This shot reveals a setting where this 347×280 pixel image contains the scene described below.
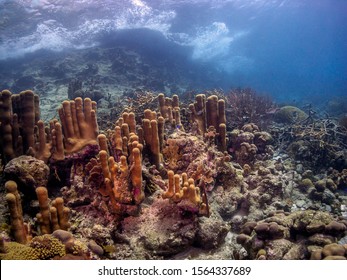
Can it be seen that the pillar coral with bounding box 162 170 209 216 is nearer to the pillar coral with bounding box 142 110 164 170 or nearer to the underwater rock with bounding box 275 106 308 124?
the pillar coral with bounding box 142 110 164 170

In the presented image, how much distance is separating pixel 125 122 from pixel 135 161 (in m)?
1.36

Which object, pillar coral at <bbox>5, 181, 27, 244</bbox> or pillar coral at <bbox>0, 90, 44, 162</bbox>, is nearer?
pillar coral at <bbox>5, 181, 27, 244</bbox>

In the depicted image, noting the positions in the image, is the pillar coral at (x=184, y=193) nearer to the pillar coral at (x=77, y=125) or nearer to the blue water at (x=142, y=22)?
the pillar coral at (x=77, y=125)

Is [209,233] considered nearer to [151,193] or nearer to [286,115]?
[151,193]

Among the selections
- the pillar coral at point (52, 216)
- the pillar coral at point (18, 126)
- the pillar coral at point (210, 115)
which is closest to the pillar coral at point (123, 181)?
the pillar coral at point (52, 216)

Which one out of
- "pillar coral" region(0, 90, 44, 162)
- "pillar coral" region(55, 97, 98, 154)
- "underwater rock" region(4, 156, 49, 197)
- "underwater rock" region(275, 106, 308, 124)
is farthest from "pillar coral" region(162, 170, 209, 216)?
"underwater rock" region(275, 106, 308, 124)

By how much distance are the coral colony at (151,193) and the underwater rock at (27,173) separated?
1 cm

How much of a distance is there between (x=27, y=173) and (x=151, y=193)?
5.98 ft

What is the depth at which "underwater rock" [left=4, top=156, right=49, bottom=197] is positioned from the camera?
11.9 ft

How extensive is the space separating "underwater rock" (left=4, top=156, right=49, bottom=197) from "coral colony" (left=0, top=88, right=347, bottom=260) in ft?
0.05

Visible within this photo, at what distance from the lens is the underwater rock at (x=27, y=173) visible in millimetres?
3633

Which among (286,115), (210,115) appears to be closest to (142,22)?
(286,115)

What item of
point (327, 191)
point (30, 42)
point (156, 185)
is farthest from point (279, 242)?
point (30, 42)

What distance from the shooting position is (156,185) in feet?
13.8
